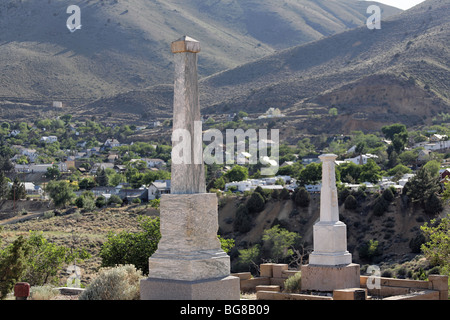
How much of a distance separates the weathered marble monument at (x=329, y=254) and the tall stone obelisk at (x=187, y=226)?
5.72 meters

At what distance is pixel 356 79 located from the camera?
4542 inches

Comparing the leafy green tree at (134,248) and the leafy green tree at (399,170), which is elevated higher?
the leafy green tree at (399,170)

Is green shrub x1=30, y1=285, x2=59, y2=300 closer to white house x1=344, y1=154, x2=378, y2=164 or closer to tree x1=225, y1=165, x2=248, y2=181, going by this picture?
white house x1=344, y1=154, x2=378, y2=164

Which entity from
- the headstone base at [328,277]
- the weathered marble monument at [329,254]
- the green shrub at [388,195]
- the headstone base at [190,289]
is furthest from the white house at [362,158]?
the headstone base at [190,289]

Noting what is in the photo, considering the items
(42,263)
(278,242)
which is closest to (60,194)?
(278,242)

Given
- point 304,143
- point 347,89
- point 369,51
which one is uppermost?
point 369,51

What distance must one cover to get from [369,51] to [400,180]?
76883 millimetres

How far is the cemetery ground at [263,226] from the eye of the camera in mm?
43281

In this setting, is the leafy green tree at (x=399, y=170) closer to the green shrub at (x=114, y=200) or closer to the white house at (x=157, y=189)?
the white house at (x=157, y=189)

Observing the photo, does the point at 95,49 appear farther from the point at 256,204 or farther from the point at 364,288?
the point at 364,288

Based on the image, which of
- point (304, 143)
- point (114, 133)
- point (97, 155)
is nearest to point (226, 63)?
point (114, 133)

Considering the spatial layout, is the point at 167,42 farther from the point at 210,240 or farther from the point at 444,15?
the point at 210,240

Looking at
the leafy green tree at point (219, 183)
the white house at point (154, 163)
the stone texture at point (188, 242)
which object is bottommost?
the stone texture at point (188, 242)

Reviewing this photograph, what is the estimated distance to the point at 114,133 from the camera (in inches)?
Result: 5123
